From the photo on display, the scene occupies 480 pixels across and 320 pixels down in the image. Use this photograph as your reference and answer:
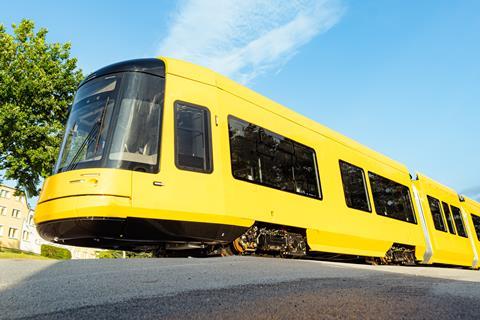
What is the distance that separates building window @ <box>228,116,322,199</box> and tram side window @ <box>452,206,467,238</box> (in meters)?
9.79

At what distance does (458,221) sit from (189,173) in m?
13.6

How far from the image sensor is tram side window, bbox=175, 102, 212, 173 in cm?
587

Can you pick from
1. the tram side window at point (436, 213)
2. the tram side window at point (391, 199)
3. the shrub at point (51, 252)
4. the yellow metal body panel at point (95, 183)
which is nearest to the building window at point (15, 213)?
the shrub at point (51, 252)

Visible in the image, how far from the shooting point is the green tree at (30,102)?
56.9 ft

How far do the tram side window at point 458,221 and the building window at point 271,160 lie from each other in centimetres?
979

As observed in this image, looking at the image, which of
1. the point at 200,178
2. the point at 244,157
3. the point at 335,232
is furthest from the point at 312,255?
the point at 200,178

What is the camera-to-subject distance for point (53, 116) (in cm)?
1919

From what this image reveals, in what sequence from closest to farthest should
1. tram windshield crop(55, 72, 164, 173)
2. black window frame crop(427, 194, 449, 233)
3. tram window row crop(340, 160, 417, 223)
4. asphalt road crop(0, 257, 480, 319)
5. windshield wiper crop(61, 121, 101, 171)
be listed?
asphalt road crop(0, 257, 480, 319), tram windshield crop(55, 72, 164, 173), windshield wiper crop(61, 121, 101, 171), tram window row crop(340, 160, 417, 223), black window frame crop(427, 194, 449, 233)

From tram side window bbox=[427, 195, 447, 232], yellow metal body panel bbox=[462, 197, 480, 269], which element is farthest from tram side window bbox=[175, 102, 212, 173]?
yellow metal body panel bbox=[462, 197, 480, 269]

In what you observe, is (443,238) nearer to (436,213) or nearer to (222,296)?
(436,213)

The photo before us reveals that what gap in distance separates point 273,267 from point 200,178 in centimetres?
194

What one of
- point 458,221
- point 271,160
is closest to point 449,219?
point 458,221

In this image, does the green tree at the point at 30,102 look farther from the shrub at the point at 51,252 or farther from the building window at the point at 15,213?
the building window at the point at 15,213

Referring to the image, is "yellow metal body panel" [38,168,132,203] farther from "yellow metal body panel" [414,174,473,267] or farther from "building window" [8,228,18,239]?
"building window" [8,228,18,239]
